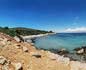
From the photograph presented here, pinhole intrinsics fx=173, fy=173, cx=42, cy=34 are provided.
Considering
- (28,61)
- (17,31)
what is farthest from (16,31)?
(28,61)

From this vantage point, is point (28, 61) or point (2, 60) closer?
point (2, 60)

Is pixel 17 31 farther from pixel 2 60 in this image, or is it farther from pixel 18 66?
pixel 18 66

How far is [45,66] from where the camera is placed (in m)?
13.5

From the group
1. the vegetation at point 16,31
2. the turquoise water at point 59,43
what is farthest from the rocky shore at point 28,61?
the turquoise water at point 59,43

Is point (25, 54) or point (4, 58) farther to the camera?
point (25, 54)

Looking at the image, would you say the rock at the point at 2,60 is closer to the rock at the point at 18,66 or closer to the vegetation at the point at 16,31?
the rock at the point at 18,66

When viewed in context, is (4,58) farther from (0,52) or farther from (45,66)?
(45,66)

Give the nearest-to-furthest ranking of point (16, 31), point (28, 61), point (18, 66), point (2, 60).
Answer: point (18, 66)
point (2, 60)
point (28, 61)
point (16, 31)

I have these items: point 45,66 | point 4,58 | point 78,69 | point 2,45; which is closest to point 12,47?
point 2,45

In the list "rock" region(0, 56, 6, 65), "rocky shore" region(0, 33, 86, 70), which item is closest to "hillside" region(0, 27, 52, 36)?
"rocky shore" region(0, 33, 86, 70)

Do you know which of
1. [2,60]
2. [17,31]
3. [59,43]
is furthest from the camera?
[17,31]

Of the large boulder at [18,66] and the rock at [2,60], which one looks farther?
the rock at [2,60]

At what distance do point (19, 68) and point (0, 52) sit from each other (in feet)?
9.30

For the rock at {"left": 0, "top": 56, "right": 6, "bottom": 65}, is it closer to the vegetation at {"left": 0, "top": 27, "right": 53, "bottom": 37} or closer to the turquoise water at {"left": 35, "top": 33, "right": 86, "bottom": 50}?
the vegetation at {"left": 0, "top": 27, "right": 53, "bottom": 37}
